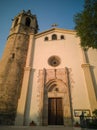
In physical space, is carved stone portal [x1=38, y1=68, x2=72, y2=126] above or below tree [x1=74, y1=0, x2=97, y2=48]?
below

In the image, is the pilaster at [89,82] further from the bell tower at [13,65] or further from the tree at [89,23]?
the bell tower at [13,65]

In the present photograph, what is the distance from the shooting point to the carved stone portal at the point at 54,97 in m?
10.9

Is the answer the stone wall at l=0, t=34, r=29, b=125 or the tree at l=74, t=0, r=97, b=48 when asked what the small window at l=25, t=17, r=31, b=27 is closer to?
the stone wall at l=0, t=34, r=29, b=125

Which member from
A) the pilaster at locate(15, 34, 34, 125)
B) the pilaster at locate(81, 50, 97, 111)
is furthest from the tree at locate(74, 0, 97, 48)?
the pilaster at locate(15, 34, 34, 125)

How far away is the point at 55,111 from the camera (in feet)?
37.4

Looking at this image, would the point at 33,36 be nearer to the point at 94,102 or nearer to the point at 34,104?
the point at 34,104

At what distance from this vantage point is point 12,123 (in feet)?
35.6

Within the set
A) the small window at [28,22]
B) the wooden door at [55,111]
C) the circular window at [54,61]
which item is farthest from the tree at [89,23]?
the small window at [28,22]

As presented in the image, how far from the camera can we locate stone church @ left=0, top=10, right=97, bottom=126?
35.9ft

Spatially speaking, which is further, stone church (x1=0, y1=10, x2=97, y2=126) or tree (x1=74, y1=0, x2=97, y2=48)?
stone church (x1=0, y1=10, x2=97, y2=126)

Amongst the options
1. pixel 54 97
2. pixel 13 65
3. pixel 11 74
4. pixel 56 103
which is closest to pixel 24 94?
pixel 11 74

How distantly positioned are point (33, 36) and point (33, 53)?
10.6ft

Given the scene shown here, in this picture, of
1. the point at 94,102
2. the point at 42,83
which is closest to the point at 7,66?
the point at 42,83

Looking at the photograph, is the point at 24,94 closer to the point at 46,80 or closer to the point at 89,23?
the point at 46,80
